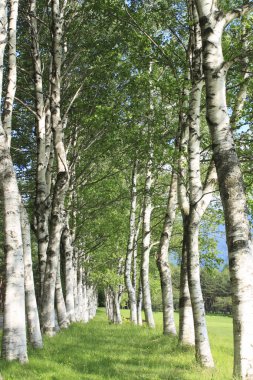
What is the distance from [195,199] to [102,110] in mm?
4372

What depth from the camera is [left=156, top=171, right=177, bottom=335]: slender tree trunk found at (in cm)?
1425

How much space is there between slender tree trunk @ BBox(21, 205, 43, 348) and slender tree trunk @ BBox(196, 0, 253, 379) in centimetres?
600

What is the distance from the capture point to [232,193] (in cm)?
555

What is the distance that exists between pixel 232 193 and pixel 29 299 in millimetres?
6783

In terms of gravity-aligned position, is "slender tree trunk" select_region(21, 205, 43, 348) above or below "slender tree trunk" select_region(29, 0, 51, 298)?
below

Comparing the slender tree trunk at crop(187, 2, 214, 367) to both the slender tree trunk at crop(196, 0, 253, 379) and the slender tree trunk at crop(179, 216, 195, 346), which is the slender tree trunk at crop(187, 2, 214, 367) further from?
the slender tree trunk at crop(196, 0, 253, 379)

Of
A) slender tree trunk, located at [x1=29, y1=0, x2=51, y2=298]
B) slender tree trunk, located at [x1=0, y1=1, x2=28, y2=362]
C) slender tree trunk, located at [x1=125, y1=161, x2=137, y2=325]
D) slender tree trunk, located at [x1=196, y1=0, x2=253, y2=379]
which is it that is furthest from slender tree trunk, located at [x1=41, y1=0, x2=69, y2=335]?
slender tree trunk, located at [x1=125, y1=161, x2=137, y2=325]

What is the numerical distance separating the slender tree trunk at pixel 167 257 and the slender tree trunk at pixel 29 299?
17.6ft

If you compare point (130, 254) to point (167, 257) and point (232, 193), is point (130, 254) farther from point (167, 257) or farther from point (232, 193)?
point (232, 193)

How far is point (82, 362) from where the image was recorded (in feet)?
28.0

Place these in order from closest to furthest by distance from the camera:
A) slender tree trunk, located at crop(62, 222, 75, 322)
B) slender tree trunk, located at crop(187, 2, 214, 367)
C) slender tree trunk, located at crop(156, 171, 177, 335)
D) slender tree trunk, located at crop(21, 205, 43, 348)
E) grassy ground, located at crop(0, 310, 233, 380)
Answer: grassy ground, located at crop(0, 310, 233, 380), slender tree trunk, located at crop(187, 2, 214, 367), slender tree trunk, located at crop(21, 205, 43, 348), slender tree trunk, located at crop(156, 171, 177, 335), slender tree trunk, located at crop(62, 222, 75, 322)

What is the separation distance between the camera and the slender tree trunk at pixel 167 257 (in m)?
14.2

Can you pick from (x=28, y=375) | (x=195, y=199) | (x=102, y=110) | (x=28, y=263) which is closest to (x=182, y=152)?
(x=195, y=199)

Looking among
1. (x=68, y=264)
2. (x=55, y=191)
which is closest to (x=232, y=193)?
(x=55, y=191)
